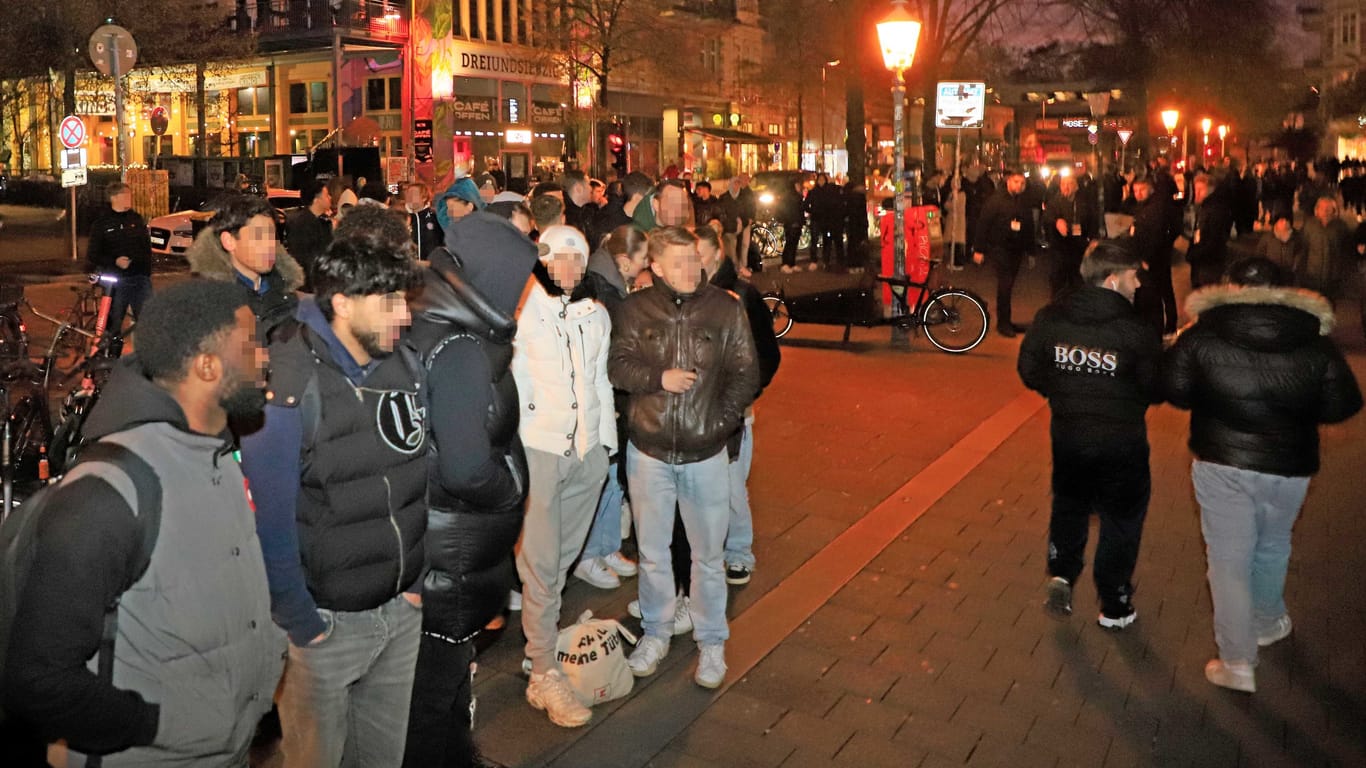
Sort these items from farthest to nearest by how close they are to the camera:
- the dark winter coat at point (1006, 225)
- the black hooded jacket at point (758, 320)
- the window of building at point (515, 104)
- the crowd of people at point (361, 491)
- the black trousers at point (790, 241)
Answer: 1. the window of building at point (515, 104)
2. the black trousers at point (790, 241)
3. the dark winter coat at point (1006, 225)
4. the black hooded jacket at point (758, 320)
5. the crowd of people at point (361, 491)

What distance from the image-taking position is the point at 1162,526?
755 cm

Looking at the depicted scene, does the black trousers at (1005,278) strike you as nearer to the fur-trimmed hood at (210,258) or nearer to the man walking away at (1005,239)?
the man walking away at (1005,239)

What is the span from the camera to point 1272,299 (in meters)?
5.05

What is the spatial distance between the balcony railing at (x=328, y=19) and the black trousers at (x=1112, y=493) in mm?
41760

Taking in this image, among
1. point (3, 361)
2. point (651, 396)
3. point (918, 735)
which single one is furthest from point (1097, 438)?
point (3, 361)

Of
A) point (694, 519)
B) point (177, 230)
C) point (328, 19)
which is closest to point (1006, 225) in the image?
point (694, 519)

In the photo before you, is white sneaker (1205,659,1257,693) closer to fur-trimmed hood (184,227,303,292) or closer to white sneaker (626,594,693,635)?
white sneaker (626,594,693,635)

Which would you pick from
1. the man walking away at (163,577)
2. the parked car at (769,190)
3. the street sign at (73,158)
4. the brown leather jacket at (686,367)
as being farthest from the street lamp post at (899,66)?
the man walking away at (163,577)

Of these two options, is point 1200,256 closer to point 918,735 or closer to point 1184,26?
point 918,735

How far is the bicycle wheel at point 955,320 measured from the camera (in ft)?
46.0

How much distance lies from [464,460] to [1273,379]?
11.2 ft

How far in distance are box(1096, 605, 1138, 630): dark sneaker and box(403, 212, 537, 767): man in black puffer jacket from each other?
3.28 meters

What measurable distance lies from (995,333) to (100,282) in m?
10.2

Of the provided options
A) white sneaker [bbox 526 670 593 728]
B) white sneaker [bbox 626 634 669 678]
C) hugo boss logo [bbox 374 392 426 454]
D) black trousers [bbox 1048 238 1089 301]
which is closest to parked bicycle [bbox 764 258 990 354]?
black trousers [bbox 1048 238 1089 301]
